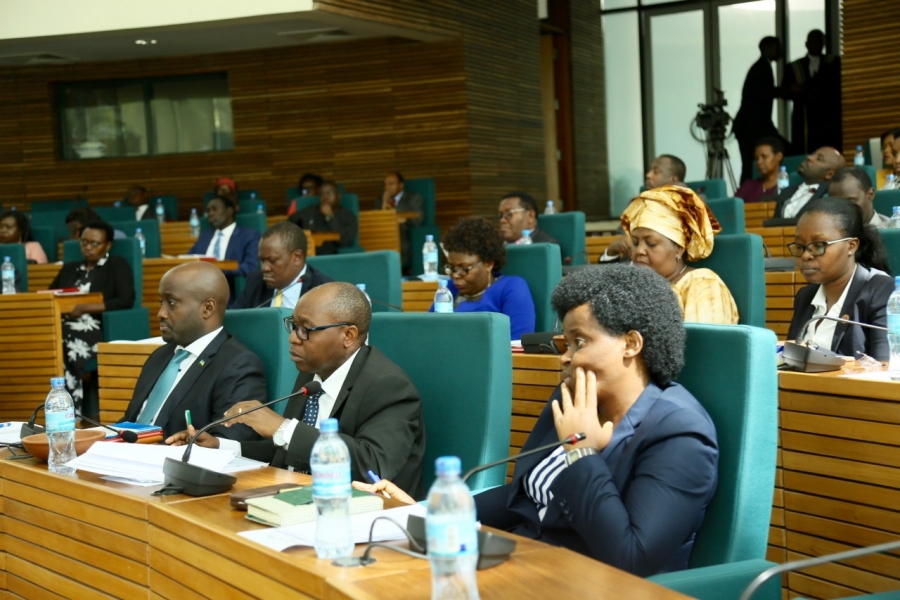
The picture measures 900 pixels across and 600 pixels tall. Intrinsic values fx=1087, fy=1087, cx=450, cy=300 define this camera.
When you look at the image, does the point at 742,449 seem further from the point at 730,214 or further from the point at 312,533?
the point at 730,214

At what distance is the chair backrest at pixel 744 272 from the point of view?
163 inches

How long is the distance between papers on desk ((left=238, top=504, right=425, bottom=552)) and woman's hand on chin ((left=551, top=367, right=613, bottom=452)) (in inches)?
13.3

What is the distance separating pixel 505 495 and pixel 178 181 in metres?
11.7

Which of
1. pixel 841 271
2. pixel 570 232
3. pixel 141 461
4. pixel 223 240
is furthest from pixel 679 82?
pixel 141 461

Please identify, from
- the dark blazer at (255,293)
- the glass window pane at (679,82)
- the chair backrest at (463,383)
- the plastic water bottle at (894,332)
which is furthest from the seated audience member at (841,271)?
the glass window pane at (679,82)

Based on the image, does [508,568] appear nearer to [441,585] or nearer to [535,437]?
[441,585]

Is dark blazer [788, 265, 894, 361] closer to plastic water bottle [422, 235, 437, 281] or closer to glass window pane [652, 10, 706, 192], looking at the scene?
plastic water bottle [422, 235, 437, 281]

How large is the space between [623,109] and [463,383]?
12.1 metres

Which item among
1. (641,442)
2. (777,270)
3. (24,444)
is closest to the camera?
(641,442)

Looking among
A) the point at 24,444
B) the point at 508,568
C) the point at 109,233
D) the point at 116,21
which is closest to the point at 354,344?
Answer: the point at 24,444

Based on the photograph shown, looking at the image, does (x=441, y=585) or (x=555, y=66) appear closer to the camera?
(x=441, y=585)

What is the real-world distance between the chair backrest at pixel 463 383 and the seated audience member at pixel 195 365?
0.58 meters

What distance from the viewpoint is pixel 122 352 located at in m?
4.43

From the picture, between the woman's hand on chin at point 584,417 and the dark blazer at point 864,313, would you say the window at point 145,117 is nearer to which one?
the dark blazer at point 864,313
